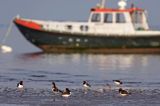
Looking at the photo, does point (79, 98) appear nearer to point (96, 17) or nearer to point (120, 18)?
point (96, 17)

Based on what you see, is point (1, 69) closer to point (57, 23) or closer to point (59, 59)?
point (59, 59)

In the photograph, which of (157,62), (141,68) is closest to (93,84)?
(141,68)

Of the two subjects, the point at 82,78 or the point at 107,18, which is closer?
the point at 82,78

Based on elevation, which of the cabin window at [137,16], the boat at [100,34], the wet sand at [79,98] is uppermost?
the cabin window at [137,16]

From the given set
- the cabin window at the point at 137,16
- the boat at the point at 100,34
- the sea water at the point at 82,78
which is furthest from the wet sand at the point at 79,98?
the cabin window at the point at 137,16

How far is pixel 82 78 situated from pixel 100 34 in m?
20.4

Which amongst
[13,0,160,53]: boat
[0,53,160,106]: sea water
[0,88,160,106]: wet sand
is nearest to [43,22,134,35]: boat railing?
[13,0,160,53]: boat

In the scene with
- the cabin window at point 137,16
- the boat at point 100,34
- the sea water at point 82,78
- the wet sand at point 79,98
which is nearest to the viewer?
the wet sand at point 79,98

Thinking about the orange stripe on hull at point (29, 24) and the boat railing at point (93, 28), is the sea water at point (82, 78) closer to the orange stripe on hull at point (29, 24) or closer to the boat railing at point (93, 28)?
the boat railing at point (93, 28)

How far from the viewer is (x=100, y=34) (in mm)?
57188

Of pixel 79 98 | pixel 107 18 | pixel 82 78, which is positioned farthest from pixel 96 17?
pixel 79 98

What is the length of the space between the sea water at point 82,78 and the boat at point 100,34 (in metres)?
1.23

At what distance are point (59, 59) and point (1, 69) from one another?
33.2ft

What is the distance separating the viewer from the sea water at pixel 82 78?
87.7 ft
